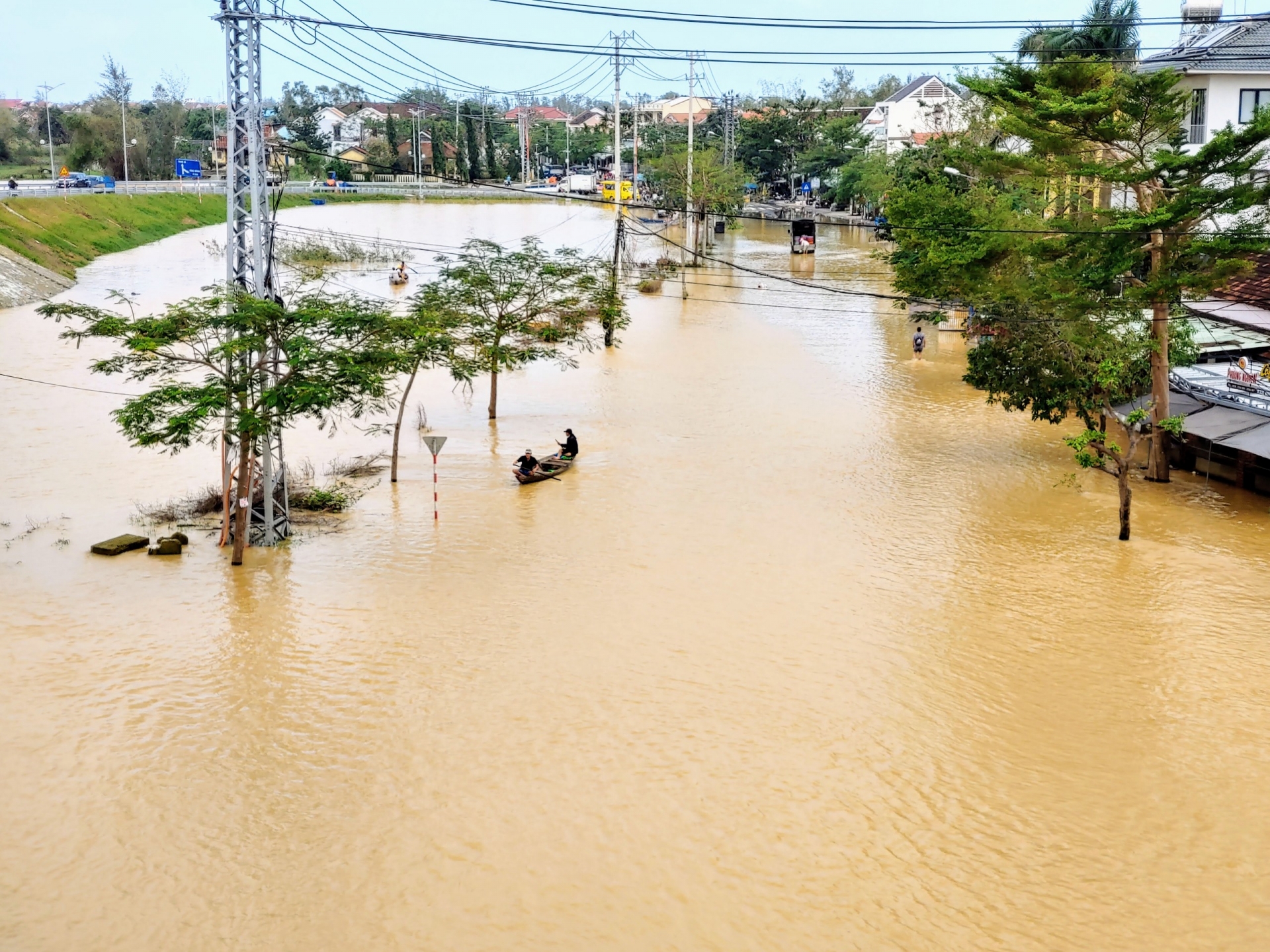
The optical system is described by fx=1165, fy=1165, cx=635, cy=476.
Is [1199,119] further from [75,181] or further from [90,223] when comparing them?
[75,181]

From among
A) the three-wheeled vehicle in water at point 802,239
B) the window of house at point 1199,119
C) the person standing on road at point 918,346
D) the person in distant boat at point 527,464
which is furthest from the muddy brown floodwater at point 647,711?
the three-wheeled vehicle in water at point 802,239

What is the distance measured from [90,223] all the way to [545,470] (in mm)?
50365

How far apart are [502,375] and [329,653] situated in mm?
20406

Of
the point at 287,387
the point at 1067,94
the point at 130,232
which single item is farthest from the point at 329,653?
the point at 130,232

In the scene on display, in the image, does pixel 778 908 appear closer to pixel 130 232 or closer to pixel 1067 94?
pixel 1067 94

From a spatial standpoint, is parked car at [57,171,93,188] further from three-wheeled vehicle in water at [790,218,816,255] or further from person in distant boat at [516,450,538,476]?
person in distant boat at [516,450,538,476]

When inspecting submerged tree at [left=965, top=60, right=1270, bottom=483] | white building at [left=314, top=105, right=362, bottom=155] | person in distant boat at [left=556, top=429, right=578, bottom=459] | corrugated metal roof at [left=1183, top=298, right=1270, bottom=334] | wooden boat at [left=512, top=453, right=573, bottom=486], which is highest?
white building at [left=314, top=105, right=362, bottom=155]

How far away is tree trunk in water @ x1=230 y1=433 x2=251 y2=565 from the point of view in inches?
735

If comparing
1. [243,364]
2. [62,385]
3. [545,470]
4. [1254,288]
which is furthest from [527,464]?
[1254,288]

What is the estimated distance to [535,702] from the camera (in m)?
14.7

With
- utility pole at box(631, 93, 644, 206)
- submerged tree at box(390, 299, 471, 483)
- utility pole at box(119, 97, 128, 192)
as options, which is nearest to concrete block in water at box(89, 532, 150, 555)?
submerged tree at box(390, 299, 471, 483)

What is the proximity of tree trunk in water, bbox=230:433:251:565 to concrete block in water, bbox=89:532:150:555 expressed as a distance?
189cm

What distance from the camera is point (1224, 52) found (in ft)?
117

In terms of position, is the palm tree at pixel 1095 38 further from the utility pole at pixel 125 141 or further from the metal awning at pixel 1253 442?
the utility pole at pixel 125 141
